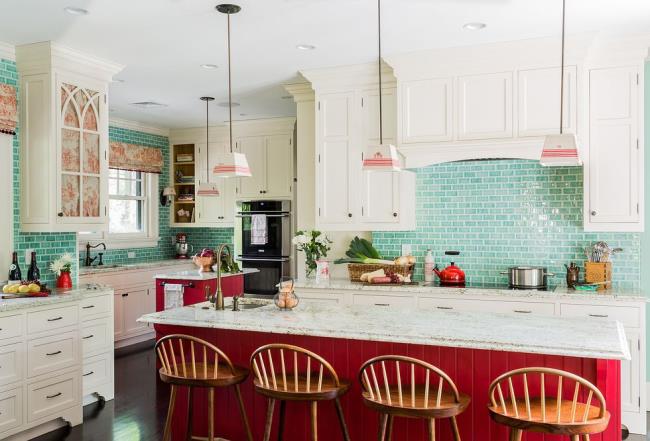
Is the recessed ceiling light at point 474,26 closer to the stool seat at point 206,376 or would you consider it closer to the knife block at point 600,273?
the knife block at point 600,273

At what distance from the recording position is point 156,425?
13.9ft

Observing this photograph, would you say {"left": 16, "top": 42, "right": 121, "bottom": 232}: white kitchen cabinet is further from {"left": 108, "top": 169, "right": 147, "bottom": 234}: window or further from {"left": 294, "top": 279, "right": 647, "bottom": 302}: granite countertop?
{"left": 108, "top": 169, "right": 147, "bottom": 234}: window

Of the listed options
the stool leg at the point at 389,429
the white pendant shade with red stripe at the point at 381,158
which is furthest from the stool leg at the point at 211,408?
the white pendant shade with red stripe at the point at 381,158

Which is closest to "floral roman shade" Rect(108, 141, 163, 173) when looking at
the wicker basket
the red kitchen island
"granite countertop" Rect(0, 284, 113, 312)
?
"granite countertop" Rect(0, 284, 113, 312)

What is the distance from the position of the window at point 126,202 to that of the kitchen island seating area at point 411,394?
183 inches

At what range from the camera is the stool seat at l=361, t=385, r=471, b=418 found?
2.55 m

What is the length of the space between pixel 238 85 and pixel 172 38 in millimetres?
1409

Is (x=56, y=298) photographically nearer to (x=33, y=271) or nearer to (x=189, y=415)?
(x=33, y=271)

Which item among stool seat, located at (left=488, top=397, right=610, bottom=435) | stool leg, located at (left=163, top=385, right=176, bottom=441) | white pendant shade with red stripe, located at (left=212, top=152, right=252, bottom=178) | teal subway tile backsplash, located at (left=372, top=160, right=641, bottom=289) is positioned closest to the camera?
stool seat, located at (left=488, top=397, right=610, bottom=435)

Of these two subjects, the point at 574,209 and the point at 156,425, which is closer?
the point at 156,425

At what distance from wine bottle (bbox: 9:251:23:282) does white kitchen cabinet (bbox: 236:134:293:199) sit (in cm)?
345

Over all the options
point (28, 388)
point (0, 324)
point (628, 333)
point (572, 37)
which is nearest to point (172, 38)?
point (0, 324)

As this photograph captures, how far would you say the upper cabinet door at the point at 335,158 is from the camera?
531 cm

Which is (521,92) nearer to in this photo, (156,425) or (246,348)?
(246,348)
